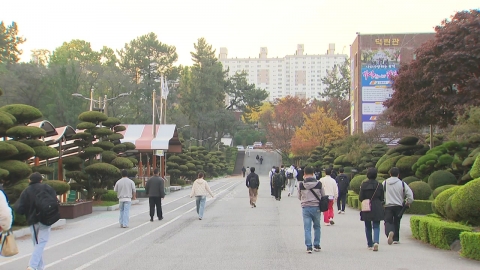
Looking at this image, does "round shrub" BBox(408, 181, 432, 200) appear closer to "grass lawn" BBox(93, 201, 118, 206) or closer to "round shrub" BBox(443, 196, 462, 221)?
"round shrub" BBox(443, 196, 462, 221)

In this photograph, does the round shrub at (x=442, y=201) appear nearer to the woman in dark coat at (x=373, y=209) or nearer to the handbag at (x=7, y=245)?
the woman in dark coat at (x=373, y=209)

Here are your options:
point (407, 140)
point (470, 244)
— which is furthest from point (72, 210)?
point (470, 244)

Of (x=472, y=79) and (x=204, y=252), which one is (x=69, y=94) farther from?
(x=204, y=252)

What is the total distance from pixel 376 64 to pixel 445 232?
48160 millimetres

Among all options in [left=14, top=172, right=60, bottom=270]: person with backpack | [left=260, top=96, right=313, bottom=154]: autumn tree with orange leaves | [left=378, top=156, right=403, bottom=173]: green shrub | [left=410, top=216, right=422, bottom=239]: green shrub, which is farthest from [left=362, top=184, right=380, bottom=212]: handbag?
[left=260, top=96, right=313, bottom=154]: autumn tree with orange leaves

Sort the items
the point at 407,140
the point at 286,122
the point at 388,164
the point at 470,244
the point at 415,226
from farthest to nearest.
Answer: the point at 286,122, the point at 407,140, the point at 388,164, the point at 415,226, the point at 470,244

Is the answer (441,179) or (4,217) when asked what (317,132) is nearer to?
(441,179)

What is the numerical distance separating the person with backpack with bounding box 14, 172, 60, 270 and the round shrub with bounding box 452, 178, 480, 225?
8.01m

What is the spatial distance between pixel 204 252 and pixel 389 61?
49.8 metres

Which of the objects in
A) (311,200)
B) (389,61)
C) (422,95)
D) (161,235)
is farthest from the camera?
(389,61)

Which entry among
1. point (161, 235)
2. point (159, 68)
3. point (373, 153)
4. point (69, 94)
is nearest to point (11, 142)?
point (161, 235)

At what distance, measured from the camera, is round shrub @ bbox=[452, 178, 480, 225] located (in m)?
11.9

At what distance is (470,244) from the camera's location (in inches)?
424

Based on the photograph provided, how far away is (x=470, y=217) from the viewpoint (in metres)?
12.4
